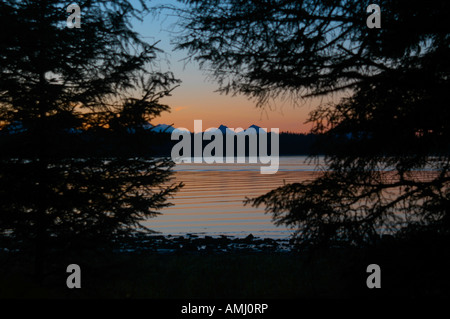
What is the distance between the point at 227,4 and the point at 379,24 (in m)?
2.37

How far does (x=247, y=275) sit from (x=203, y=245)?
6699mm

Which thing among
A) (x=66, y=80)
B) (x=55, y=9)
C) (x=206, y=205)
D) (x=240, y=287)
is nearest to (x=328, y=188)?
(x=240, y=287)

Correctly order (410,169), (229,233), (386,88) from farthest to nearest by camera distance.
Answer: (229,233)
(410,169)
(386,88)

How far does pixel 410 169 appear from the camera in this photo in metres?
6.10

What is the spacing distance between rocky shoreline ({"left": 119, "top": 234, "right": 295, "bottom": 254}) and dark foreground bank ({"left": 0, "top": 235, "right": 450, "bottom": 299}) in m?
1.82

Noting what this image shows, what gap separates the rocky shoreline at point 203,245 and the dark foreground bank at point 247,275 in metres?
1.82

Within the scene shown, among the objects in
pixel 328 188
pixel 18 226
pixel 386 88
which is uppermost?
pixel 386 88

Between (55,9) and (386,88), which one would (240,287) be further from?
(55,9)

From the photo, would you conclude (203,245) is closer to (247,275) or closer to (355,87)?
(247,275)

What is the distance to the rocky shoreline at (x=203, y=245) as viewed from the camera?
46.0ft

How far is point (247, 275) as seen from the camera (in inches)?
353
